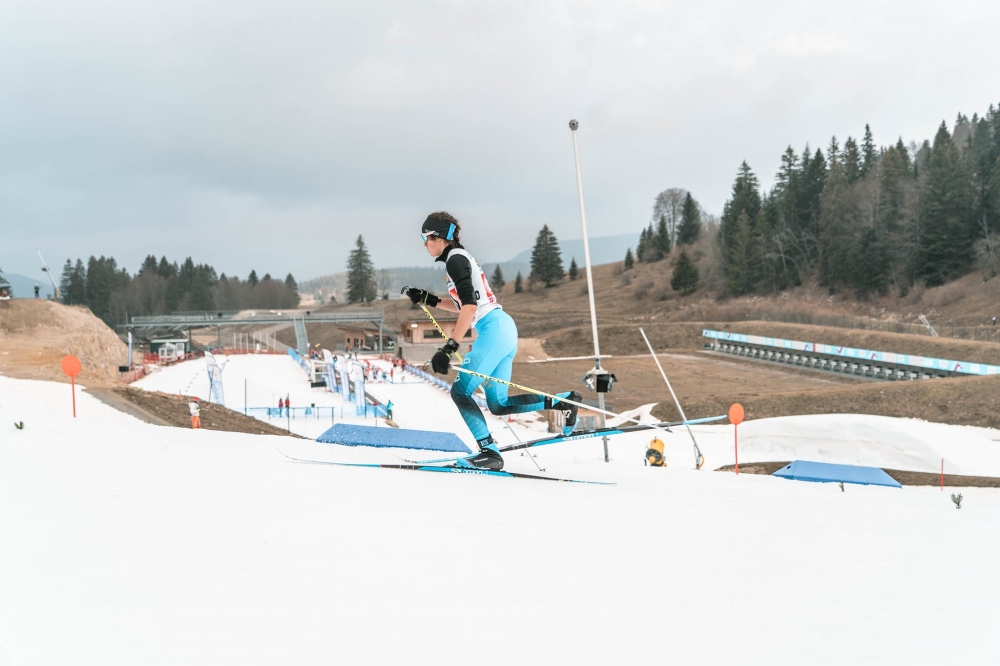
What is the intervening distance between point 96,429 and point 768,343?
2123 inches

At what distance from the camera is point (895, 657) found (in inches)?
89.5

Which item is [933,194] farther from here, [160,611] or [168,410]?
[160,611]

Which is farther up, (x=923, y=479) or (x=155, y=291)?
(x=155, y=291)

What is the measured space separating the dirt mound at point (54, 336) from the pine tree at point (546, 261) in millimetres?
84845

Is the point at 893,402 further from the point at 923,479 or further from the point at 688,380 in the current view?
the point at 923,479

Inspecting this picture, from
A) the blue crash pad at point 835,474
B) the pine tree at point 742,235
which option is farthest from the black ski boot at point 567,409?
the pine tree at point 742,235

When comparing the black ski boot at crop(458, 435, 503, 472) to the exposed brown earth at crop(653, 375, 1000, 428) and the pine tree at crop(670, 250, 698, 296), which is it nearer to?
the exposed brown earth at crop(653, 375, 1000, 428)

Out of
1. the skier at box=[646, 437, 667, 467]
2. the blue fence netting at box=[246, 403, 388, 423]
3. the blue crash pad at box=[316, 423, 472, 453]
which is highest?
the blue crash pad at box=[316, 423, 472, 453]

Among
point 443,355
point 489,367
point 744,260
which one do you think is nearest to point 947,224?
point 744,260

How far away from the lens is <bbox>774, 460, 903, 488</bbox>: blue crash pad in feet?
28.3

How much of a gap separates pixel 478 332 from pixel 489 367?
0.39m

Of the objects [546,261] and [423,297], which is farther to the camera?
[546,261]

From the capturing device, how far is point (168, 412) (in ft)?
43.3

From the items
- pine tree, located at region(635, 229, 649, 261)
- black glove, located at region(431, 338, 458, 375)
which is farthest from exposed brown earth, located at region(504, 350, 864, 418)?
pine tree, located at region(635, 229, 649, 261)
